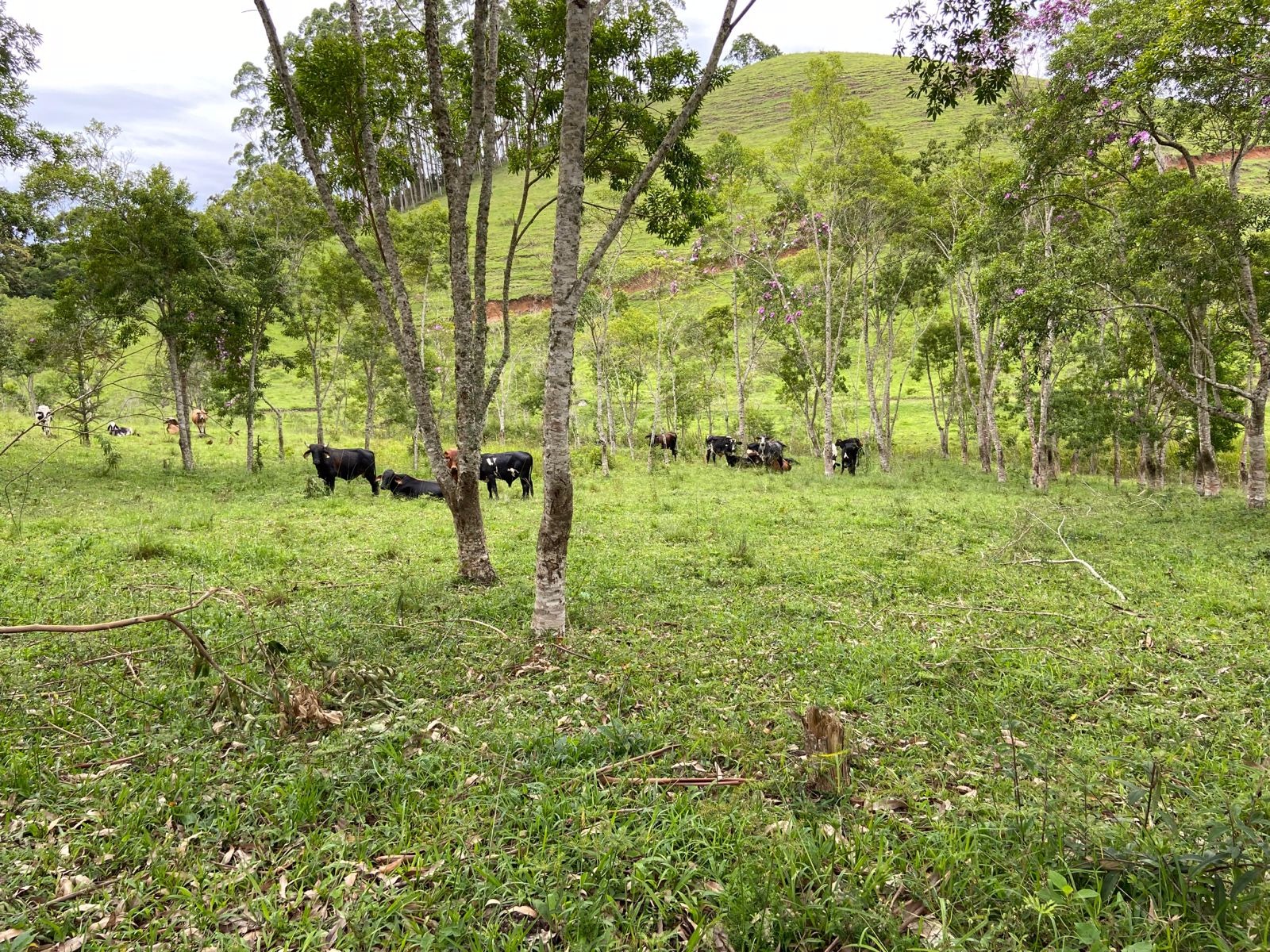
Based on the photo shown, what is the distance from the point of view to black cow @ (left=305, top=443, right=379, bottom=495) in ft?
57.4

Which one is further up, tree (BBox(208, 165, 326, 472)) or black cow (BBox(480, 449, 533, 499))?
tree (BBox(208, 165, 326, 472))

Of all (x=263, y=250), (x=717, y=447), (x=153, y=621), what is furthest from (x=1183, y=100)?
(x=263, y=250)

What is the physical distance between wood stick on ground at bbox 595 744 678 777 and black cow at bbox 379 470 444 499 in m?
14.3

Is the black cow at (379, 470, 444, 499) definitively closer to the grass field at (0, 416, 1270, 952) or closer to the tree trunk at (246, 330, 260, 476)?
the tree trunk at (246, 330, 260, 476)

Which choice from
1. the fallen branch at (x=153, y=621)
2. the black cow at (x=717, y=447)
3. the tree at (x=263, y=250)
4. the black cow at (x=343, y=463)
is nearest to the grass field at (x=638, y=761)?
the fallen branch at (x=153, y=621)

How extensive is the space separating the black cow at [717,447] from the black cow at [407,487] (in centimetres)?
1633

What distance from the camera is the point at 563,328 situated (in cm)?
576

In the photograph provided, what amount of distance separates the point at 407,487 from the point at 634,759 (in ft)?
49.2

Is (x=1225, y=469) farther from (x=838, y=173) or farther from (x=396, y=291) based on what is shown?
(x=396, y=291)

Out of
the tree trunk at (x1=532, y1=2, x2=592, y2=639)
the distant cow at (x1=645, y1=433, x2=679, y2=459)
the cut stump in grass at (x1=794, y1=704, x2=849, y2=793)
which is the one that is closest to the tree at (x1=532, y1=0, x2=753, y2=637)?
the tree trunk at (x1=532, y1=2, x2=592, y2=639)

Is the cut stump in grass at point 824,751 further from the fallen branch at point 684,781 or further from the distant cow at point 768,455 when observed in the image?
the distant cow at point 768,455

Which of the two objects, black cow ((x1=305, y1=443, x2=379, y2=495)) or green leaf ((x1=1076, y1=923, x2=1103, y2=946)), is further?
black cow ((x1=305, y1=443, x2=379, y2=495))

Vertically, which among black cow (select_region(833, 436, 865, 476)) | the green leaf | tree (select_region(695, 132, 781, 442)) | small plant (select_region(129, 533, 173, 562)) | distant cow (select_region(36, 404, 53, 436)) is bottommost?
the green leaf

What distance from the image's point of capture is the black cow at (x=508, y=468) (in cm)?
1864
